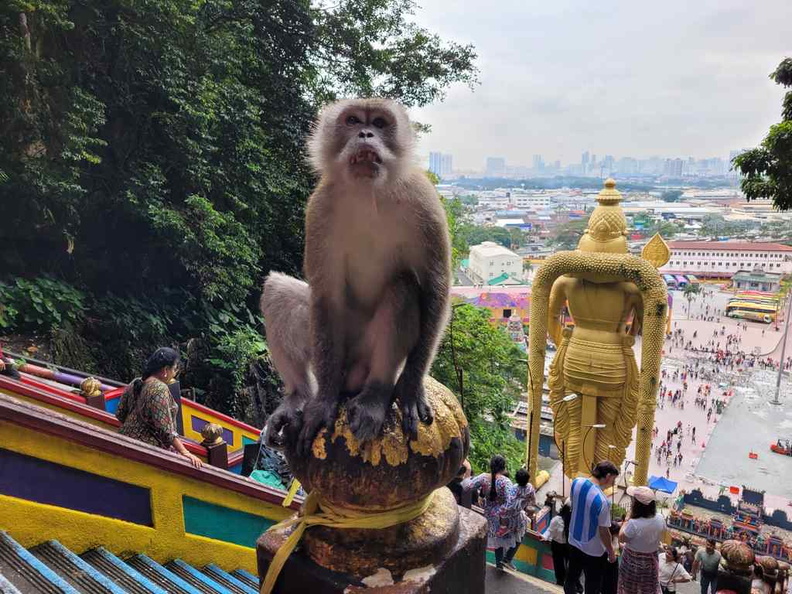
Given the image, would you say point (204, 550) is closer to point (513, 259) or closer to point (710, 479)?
point (710, 479)

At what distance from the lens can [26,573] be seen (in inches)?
78.0

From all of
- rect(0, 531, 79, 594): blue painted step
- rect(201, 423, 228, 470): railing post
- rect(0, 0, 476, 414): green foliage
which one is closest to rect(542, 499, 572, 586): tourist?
rect(201, 423, 228, 470): railing post

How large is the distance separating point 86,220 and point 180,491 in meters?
8.86

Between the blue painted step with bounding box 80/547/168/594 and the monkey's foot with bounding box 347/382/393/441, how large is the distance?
1.28m

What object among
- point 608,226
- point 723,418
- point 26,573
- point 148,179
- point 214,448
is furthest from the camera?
point 723,418

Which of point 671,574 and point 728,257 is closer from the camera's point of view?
point 671,574

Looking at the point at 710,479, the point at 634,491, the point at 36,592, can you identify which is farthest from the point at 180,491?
the point at 710,479

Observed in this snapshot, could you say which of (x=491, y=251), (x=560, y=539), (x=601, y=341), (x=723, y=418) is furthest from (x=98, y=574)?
(x=491, y=251)

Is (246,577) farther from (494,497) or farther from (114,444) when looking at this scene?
(494,497)

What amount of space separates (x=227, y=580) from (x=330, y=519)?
186 centimetres

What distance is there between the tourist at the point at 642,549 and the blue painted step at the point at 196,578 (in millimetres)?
2592

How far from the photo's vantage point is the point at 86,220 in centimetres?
1012

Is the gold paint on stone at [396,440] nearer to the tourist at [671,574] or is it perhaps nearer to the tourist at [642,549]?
the tourist at [642,549]

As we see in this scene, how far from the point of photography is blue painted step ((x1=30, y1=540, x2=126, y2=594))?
6.86ft
